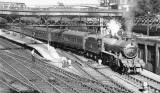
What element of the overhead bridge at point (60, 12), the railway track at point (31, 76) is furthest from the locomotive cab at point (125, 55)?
the overhead bridge at point (60, 12)

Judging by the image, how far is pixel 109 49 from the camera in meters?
26.2

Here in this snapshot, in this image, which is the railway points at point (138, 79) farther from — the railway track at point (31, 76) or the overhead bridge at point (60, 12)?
the overhead bridge at point (60, 12)

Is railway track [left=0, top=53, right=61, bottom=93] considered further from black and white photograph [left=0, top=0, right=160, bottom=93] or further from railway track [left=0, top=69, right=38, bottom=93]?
railway track [left=0, top=69, right=38, bottom=93]

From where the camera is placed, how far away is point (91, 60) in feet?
99.5

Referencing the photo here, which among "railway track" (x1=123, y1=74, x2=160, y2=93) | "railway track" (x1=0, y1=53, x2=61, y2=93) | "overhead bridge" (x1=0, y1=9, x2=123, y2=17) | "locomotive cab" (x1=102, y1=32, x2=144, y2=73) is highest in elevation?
"overhead bridge" (x1=0, y1=9, x2=123, y2=17)

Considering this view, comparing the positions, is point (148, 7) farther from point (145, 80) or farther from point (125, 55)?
point (145, 80)

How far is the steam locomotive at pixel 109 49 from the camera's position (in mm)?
24234

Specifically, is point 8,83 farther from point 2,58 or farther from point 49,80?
point 2,58

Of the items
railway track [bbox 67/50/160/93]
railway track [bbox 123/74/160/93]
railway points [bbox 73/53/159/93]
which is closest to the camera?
railway track [bbox 123/74/160/93]

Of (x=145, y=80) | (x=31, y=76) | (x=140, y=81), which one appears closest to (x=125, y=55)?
(x=145, y=80)

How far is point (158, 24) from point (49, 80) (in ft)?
59.5

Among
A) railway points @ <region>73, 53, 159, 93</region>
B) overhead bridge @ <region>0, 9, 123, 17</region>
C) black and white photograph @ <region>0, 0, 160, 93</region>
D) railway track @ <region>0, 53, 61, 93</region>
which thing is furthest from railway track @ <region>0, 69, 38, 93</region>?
overhead bridge @ <region>0, 9, 123, 17</region>

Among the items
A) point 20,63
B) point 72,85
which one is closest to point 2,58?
point 20,63

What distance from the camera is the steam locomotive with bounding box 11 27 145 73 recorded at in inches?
954
